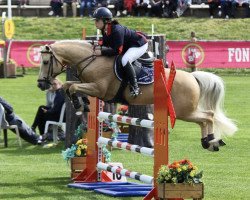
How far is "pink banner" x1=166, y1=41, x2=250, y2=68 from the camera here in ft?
126

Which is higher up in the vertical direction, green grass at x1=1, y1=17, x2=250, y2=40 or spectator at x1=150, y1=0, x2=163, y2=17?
spectator at x1=150, y1=0, x2=163, y2=17

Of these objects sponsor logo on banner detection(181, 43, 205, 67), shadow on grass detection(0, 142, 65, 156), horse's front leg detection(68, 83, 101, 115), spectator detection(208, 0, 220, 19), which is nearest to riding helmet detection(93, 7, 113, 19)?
horse's front leg detection(68, 83, 101, 115)

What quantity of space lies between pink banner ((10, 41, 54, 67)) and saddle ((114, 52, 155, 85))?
24.8 meters

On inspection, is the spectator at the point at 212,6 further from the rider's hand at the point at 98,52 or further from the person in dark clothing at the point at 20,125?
the rider's hand at the point at 98,52

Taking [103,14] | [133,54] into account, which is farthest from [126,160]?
[103,14]

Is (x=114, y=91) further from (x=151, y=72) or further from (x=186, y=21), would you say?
(x=186, y=21)

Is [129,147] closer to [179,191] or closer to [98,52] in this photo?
[98,52]

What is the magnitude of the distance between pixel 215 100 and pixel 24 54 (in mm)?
25644

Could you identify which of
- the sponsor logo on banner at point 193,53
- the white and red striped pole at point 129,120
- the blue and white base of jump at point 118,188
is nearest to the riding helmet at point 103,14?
the white and red striped pole at point 129,120

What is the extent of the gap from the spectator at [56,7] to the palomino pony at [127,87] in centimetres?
3578

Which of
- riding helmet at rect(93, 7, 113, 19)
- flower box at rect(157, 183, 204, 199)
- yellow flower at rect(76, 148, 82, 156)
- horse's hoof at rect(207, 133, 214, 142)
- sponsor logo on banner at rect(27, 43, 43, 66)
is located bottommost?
sponsor logo on banner at rect(27, 43, 43, 66)

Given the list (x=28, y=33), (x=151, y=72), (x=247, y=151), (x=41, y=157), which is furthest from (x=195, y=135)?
(x=28, y=33)

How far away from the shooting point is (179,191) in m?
10.9

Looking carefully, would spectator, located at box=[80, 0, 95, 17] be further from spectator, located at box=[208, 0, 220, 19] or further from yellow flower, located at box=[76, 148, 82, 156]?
yellow flower, located at box=[76, 148, 82, 156]
